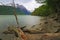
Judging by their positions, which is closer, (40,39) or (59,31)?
(40,39)

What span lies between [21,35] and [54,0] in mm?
9641

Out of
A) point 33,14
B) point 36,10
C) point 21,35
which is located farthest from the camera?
point 33,14

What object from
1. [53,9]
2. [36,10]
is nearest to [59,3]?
[53,9]

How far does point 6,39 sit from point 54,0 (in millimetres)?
8363

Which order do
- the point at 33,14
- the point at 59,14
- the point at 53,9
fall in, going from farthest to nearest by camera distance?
the point at 33,14, the point at 53,9, the point at 59,14

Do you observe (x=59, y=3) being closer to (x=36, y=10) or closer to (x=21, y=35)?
(x=21, y=35)

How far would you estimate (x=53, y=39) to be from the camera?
7.71 m

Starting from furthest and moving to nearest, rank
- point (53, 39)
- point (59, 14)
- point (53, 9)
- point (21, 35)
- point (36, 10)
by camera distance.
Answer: point (36, 10)
point (53, 9)
point (59, 14)
point (53, 39)
point (21, 35)

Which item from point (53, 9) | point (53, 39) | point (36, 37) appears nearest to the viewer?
point (53, 39)

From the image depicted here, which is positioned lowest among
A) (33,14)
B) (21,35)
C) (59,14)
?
(33,14)

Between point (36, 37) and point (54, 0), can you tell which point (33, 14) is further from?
point (36, 37)

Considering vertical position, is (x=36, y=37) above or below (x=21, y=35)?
below

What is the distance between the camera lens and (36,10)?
29094 millimetres

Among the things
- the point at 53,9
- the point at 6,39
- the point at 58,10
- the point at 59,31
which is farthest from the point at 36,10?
the point at 6,39
